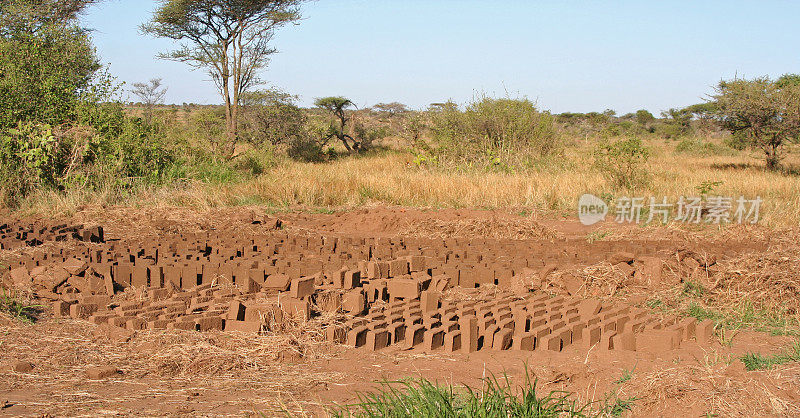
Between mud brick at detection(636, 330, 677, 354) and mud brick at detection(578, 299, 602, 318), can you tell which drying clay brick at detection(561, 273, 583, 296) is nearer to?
mud brick at detection(578, 299, 602, 318)

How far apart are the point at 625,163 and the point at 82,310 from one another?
10407 millimetres

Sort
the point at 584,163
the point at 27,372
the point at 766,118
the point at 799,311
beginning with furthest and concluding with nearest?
1. the point at 766,118
2. the point at 584,163
3. the point at 799,311
4. the point at 27,372

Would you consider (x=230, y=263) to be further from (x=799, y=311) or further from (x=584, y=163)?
(x=584, y=163)

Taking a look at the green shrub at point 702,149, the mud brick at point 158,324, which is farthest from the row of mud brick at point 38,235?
the green shrub at point 702,149

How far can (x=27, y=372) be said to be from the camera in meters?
3.53

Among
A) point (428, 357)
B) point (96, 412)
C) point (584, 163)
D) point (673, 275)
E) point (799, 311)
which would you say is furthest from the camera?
point (584, 163)

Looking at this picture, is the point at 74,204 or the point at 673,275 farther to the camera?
the point at 74,204

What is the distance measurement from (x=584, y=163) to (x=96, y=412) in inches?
564

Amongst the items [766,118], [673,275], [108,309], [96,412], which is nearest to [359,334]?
[96,412]

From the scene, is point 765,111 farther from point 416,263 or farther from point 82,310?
point 82,310

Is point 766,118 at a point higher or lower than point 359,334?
higher

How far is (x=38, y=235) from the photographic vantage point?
25.0ft

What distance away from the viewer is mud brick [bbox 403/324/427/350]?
13.6 ft

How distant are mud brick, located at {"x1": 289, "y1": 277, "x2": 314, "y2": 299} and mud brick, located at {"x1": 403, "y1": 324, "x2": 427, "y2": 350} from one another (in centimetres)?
90
